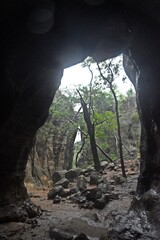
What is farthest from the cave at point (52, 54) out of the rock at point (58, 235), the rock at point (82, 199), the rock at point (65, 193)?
the rock at point (65, 193)

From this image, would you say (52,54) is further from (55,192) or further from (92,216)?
(55,192)

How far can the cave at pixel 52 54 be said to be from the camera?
21.3ft

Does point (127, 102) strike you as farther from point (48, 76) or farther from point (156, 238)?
point (156, 238)

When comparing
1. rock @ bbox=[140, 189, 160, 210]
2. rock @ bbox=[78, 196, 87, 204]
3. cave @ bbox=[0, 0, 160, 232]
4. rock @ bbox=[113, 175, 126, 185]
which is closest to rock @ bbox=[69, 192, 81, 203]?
rock @ bbox=[78, 196, 87, 204]

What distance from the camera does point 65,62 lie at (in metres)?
9.14

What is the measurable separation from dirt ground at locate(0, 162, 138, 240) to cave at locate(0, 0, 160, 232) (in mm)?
801

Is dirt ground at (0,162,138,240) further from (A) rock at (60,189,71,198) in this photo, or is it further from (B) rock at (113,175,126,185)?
(B) rock at (113,175,126,185)

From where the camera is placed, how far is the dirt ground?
6.46 meters

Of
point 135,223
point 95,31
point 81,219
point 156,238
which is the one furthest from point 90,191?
point 95,31

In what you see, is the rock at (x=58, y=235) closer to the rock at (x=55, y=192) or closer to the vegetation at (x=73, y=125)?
the rock at (x=55, y=192)

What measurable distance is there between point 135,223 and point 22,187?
5196 millimetres

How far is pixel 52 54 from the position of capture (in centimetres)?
807

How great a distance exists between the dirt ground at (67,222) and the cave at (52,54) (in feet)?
2.63

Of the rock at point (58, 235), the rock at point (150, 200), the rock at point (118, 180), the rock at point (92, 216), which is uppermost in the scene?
the rock at point (118, 180)
